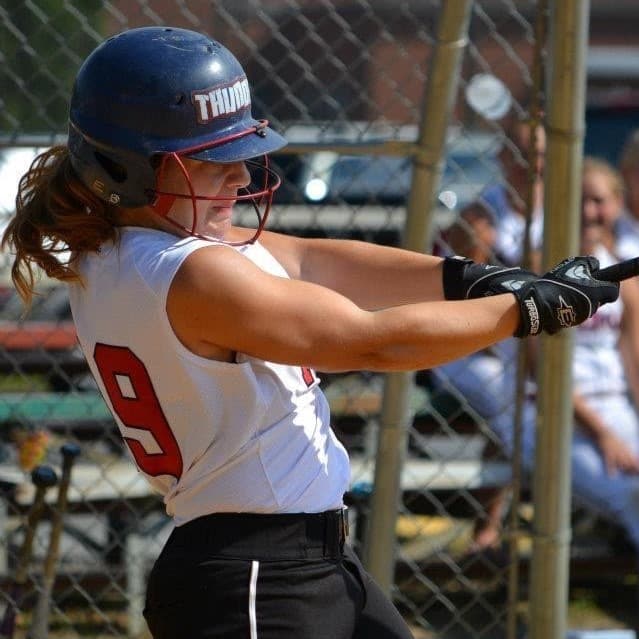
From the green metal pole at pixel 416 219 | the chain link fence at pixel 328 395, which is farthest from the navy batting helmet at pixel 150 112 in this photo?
the chain link fence at pixel 328 395

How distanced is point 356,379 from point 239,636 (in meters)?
2.51

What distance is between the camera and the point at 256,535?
2.18 m

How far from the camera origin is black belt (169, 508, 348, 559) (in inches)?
85.8

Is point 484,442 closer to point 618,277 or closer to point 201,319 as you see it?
point 618,277

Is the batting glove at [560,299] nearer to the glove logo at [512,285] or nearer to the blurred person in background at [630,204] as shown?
the glove logo at [512,285]

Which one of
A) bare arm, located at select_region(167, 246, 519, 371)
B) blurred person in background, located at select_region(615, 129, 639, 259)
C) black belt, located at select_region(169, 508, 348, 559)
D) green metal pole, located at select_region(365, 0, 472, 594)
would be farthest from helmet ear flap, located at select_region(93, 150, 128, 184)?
blurred person in background, located at select_region(615, 129, 639, 259)

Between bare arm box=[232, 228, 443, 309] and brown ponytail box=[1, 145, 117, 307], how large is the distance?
1.39ft

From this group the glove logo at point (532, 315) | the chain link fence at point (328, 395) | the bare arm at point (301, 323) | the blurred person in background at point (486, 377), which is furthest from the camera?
the blurred person in background at point (486, 377)

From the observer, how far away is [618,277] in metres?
2.24

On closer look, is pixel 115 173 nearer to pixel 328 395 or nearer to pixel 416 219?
pixel 416 219

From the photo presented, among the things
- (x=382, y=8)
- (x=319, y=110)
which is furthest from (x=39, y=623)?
(x=382, y=8)

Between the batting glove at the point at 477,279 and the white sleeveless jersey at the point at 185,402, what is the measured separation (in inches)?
14.6

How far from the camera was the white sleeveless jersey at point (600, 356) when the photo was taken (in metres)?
4.56

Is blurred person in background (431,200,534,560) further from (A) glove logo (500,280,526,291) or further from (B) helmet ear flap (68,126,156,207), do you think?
(B) helmet ear flap (68,126,156,207)
